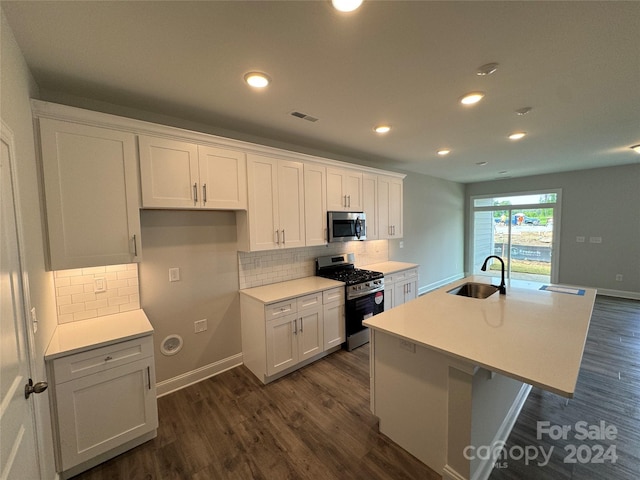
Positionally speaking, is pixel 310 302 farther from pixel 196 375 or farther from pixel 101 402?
pixel 101 402

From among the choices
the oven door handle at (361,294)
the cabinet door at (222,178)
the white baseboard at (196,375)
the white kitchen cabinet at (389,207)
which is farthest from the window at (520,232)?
the cabinet door at (222,178)

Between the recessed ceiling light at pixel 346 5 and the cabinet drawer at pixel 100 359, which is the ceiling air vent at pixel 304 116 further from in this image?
the cabinet drawer at pixel 100 359

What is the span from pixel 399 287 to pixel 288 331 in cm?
210

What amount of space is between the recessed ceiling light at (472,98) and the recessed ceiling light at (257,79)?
156 centimetres

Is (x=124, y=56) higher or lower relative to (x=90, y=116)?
higher

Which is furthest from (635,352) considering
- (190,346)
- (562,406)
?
(190,346)

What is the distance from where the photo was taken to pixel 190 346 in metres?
2.70

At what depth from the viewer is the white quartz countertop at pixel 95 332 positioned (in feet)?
5.50

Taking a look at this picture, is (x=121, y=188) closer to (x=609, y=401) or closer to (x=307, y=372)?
(x=307, y=372)

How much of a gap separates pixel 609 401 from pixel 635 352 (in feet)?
4.68

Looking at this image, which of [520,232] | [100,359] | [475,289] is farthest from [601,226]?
[100,359]

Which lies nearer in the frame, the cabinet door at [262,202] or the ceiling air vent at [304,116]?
the ceiling air vent at [304,116]

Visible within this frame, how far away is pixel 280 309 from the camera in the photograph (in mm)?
2684

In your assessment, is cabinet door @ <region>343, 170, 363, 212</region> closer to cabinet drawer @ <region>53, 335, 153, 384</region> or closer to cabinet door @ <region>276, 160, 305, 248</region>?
cabinet door @ <region>276, 160, 305, 248</region>
